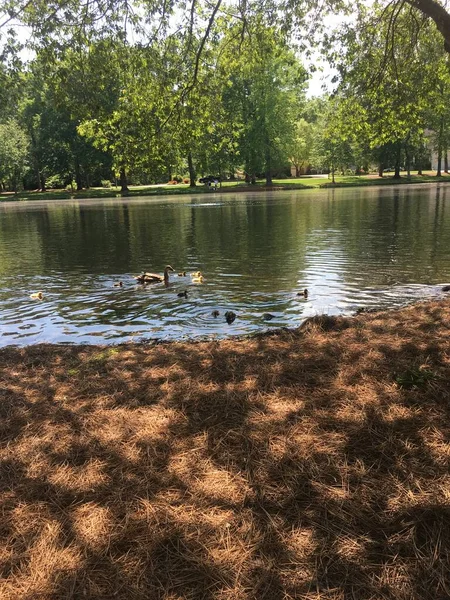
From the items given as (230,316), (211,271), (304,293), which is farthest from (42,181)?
(230,316)

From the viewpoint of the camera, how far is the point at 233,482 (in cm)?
302

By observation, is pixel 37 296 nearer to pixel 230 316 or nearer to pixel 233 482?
pixel 230 316

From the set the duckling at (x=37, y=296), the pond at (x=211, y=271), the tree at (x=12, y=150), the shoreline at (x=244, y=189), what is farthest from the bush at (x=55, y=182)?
the duckling at (x=37, y=296)

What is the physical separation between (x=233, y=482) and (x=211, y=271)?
44.3 feet

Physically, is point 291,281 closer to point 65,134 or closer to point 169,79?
point 169,79

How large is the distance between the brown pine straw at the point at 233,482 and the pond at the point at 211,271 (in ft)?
15.2

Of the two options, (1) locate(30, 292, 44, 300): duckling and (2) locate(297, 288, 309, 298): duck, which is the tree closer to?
(1) locate(30, 292, 44, 300): duckling

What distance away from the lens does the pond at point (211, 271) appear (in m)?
10.6

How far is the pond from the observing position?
34.7 ft

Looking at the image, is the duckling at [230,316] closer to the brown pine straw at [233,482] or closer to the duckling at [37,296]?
the brown pine straw at [233,482]

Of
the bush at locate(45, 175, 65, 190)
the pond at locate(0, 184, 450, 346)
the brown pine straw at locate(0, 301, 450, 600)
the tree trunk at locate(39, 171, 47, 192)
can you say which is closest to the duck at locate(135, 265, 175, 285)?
the pond at locate(0, 184, 450, 346)

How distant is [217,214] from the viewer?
35.0 meters

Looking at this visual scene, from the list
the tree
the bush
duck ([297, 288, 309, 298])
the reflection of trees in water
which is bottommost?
duck ([297, 288, 309, 298])

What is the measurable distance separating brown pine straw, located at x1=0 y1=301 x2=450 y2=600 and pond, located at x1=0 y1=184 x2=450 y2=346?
15.2ft
